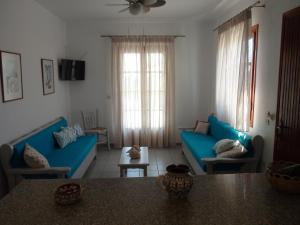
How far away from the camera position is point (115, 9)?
4.40 meters

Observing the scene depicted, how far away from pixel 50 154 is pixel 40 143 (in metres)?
0.27

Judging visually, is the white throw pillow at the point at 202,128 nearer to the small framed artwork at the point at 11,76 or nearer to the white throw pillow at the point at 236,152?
the white throw pillow at the point at 236,152

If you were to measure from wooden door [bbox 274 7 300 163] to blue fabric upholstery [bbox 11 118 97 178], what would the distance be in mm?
2425

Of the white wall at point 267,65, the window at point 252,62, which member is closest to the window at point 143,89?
the window at point 252,62

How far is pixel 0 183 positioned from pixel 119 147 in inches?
112

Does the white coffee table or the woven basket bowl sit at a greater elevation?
the woven basket bowl

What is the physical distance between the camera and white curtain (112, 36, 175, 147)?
523cm

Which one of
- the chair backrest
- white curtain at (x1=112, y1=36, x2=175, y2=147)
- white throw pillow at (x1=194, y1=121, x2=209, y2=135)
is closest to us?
white throw pillow at (x1=194, y1=121, x2=209, y2=135)

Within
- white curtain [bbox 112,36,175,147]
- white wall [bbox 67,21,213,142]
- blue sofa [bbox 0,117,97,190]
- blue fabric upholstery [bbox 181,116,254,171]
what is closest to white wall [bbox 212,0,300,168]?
blue fabric upholstery [bbox 181,116,254,171]

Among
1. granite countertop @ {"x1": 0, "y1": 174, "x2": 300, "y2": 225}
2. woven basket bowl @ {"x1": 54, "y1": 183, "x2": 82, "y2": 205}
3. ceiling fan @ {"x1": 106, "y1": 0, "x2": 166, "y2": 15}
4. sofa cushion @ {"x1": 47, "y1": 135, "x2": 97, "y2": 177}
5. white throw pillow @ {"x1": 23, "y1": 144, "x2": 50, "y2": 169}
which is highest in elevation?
ceiling fan @ {"x1": 106, "y1": 0, "x2": 166, "y2": 15}

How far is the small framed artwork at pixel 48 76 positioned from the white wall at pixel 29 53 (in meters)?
0.09

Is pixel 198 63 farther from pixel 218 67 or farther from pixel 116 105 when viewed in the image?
pixel 116 105

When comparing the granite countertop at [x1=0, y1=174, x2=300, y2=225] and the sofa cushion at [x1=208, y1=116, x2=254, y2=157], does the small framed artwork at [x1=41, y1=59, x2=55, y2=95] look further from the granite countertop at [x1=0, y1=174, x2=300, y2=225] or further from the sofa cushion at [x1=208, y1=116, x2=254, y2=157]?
the sofa cushion at [x1=208, y1=116, x2=254, y2=157]

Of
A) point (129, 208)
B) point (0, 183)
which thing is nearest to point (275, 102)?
point (129, 208)
